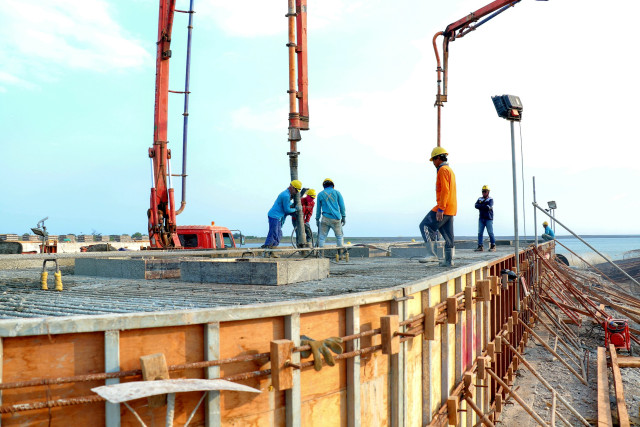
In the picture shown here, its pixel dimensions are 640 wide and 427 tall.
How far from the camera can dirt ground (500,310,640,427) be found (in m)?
9.82

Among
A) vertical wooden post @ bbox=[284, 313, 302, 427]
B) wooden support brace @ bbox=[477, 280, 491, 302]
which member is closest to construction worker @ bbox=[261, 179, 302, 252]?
wooden support brace @ bbox=[477, 280, 491, 302]

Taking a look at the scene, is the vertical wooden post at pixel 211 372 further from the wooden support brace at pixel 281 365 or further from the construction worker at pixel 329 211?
the construction worker at pixel 329 211

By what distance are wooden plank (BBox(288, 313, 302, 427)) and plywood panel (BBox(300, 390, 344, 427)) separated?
16 cm

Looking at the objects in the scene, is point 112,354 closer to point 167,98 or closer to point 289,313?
point 289,313

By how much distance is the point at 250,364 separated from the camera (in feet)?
12.8

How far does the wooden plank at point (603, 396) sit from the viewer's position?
29.2ft

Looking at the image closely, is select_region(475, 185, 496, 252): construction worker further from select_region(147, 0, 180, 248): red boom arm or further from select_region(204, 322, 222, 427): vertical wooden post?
select_region(204, 322, 222, 427): vertical wooden post

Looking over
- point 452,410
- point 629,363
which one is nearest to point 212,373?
point 452,410

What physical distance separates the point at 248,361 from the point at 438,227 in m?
5.46

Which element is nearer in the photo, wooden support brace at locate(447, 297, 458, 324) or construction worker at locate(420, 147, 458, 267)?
wooden support brace at locate(447, 297, 458, 324)

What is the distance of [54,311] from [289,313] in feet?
6.92

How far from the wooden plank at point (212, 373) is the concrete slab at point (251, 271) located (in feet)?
8.48

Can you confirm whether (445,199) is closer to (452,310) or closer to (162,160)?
(452,310)

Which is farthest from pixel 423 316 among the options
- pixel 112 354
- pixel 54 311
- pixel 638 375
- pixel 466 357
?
pixel 638 375
